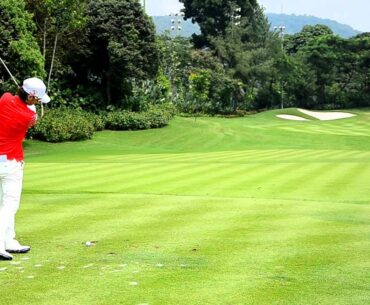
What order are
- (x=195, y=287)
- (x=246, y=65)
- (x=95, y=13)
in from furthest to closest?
(x=246, y=65), (x=95, y=13), (x=195, y=287)

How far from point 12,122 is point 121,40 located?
1625 inches

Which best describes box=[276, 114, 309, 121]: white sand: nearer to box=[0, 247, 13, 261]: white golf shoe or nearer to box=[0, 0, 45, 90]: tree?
box=[0, 0, 45, 90]: tree

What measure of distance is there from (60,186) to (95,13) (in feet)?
117

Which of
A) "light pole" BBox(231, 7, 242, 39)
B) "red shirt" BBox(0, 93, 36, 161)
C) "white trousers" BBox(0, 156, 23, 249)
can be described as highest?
"light pole" BBox(231, 7, 242, 39)

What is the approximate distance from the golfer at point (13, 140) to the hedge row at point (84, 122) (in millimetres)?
30450

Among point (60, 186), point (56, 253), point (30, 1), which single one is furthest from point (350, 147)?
point (56, 253)

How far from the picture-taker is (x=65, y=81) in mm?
49188

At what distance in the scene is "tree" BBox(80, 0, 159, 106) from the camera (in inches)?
1854

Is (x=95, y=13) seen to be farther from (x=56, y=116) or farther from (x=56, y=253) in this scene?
(x=56, y=253)

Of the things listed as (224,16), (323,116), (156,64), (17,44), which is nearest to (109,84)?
(156,64)

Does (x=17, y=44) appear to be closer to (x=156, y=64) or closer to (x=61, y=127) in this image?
(x=61, y=127)

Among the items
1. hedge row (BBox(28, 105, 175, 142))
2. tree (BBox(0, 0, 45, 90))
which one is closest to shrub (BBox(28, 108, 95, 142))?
hedge row (BBox(28, 105, 175, 142))

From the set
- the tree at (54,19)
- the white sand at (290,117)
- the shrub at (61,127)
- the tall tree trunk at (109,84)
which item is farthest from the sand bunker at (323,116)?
the tree at (54,19)

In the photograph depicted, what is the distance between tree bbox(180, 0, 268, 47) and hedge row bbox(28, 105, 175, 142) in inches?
1481
